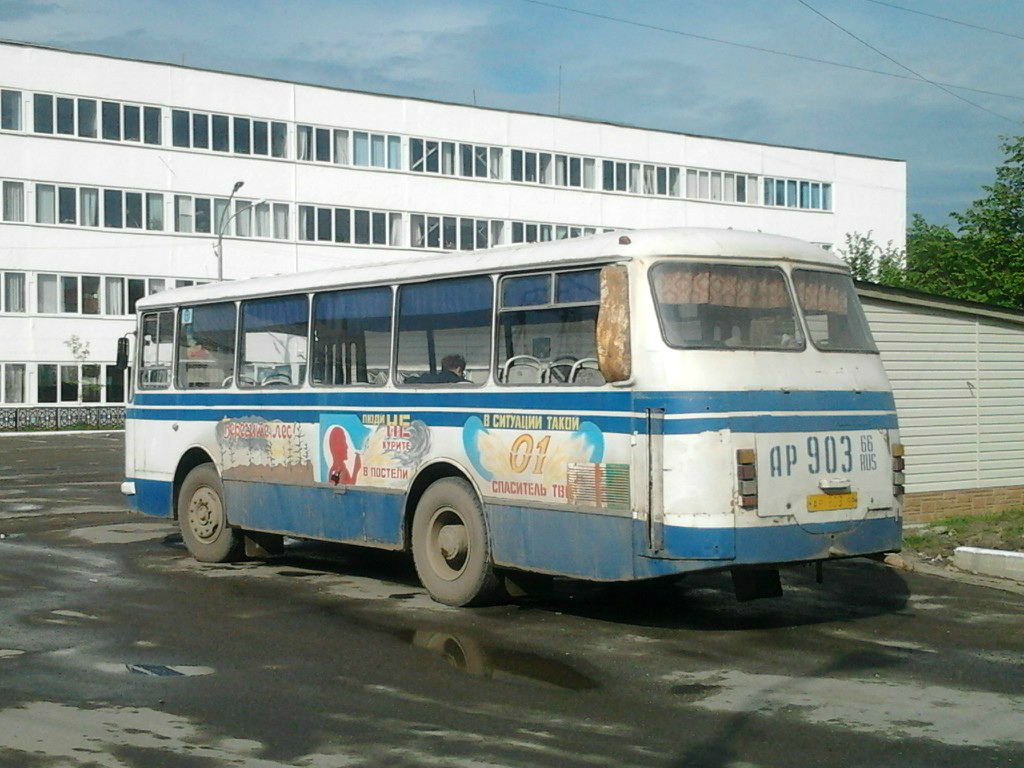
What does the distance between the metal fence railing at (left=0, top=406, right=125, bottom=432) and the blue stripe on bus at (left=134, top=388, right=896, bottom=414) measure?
1788 inches

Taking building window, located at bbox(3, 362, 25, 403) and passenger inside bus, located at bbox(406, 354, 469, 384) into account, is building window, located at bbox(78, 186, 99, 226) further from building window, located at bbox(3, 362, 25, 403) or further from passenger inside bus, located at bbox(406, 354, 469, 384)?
passenger inside bus, located at bbox(406, 354, 469, 384)

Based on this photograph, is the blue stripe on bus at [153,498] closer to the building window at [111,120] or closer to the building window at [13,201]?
the building window at [13,201]

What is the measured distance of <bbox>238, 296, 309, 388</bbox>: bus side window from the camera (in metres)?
13.8

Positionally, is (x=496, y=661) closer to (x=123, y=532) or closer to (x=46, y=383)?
(x=123, y=532)

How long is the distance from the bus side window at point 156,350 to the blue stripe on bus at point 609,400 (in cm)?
308

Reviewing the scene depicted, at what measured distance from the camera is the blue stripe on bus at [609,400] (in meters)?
9.88

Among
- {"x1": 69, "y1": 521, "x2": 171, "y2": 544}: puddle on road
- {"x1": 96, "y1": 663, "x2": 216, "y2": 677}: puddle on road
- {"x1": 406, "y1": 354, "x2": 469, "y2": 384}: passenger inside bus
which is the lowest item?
{"x1": 96, "y1": 663, "x2": 216, "y2": 677}: puddle on road

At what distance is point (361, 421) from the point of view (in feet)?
42.3

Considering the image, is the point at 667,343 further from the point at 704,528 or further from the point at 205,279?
the point at 205,279

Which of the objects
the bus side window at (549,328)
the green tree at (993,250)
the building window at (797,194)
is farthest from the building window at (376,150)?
the bus side window at (549,328)

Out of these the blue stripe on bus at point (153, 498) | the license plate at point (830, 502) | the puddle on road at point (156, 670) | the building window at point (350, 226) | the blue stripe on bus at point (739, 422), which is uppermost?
the building window at point (350, 226)

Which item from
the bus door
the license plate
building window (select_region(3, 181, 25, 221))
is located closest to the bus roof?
the bus door

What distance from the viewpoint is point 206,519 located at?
15055 mm

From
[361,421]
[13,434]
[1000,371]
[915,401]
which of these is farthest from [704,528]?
[13,434]
